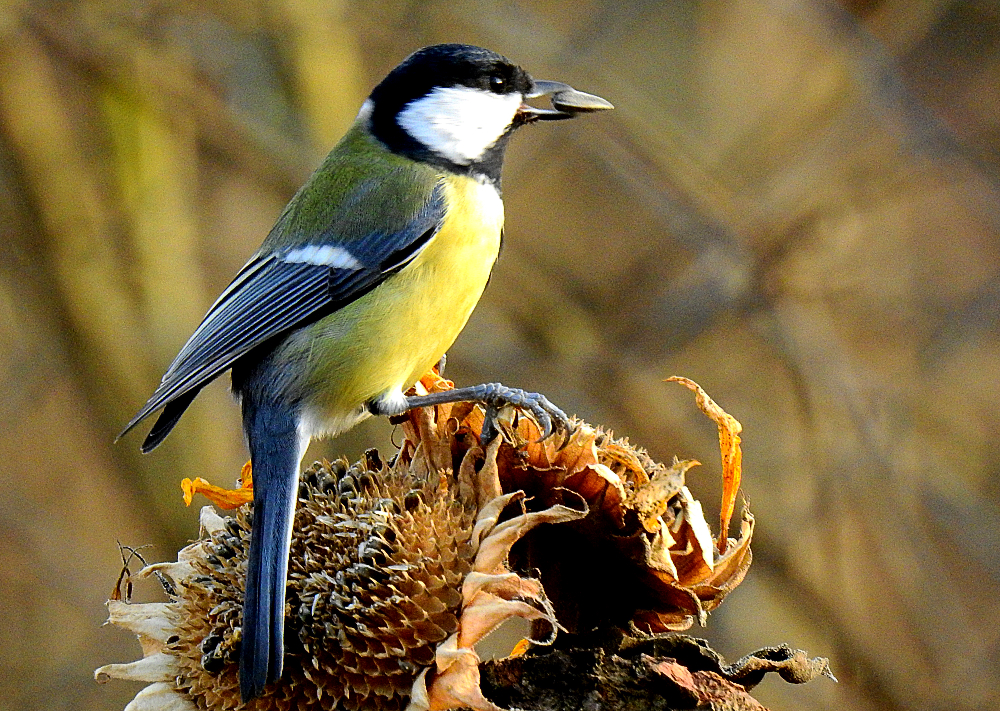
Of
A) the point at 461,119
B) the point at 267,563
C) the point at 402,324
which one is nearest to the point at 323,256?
the point at 402,324

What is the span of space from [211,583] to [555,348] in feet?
7.79

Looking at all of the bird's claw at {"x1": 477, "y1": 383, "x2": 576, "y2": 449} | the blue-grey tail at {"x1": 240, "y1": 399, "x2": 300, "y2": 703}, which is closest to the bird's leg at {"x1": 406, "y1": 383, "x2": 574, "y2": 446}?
the bird's claw at {"x1": 477, "y1": 383, "x2": 576, "y2": 449}

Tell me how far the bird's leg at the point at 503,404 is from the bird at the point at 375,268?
5cm

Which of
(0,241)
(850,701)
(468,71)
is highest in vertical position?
(468,71)

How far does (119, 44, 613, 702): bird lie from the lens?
195 centimetres

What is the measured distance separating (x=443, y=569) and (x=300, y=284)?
85cm

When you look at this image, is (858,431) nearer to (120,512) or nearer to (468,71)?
(468,71)

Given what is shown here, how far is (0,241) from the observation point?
13.0 ft

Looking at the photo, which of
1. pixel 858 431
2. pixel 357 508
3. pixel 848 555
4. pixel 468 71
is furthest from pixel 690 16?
pixel 357 508

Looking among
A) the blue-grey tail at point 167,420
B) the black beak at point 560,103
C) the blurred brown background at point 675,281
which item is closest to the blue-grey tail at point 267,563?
the blue-grey tail at point 167,420

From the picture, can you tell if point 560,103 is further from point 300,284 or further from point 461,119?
point 300,284

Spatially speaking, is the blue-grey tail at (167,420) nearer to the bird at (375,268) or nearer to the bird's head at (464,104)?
the bird at (375,268)

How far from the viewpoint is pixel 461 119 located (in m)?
2.21

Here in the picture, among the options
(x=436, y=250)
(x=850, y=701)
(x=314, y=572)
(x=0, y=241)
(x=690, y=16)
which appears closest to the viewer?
(x=314, y=572)
